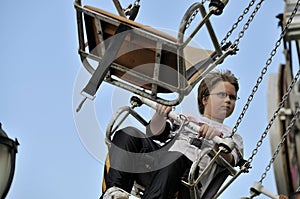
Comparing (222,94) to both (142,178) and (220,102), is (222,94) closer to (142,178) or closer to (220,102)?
(220,102)

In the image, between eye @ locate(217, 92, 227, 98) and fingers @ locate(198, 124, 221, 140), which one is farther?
eye @ locate(217, 92, 227, 98)

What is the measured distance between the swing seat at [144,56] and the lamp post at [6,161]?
803 mm

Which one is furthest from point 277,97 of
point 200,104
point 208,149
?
point 208,149

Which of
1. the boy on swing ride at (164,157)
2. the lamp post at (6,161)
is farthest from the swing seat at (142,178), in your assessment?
the lamp post at (6,161)

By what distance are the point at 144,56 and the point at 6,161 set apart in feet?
3.72

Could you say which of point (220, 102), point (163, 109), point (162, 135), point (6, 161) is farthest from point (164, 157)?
point (6, 161)

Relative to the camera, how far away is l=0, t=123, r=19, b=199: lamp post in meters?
6.68

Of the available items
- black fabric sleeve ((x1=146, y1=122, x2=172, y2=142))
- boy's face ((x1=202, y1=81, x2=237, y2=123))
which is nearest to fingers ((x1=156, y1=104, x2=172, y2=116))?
black fabric sleeve ((x1=146, y1=122, x2=172, y2=142))

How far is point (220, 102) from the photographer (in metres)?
8.18

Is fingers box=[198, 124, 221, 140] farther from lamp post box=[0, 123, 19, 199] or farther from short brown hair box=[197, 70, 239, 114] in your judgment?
lamp post box=[0, 123, 19, 199]

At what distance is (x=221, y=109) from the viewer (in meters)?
8.16

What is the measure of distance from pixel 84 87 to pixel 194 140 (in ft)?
2.55

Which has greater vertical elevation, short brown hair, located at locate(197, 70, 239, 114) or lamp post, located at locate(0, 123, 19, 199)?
short brown hair, located at locate(197, 70, 239, 114)

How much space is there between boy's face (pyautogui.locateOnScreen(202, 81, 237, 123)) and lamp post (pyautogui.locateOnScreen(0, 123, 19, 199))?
1754 millimetres
